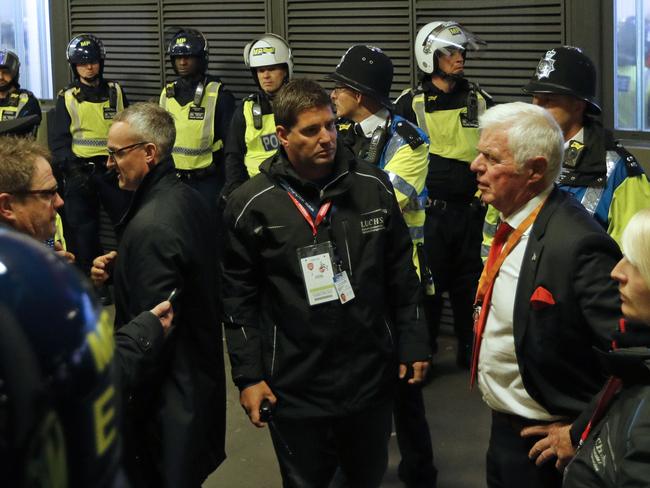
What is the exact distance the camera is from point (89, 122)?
8.03 m

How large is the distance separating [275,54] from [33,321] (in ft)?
19.5

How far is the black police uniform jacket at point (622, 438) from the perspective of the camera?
1.99 m

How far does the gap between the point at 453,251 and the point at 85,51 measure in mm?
3732

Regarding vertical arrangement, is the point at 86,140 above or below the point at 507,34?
below

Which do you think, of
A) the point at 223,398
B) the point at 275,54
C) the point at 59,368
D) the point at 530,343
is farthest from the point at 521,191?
the point at 275,54

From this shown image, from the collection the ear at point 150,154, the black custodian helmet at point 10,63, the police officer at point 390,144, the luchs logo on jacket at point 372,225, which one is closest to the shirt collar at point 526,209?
the luchs logo on jacket at point 372,225

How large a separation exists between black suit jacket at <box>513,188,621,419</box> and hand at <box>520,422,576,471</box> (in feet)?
0.18

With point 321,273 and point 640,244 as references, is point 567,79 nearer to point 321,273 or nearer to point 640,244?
point 321,273

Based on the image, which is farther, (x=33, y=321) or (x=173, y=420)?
(x=173, y=420)

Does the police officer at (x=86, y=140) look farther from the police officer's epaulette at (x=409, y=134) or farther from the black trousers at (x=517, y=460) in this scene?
the black trousers at (x=517, y=460)

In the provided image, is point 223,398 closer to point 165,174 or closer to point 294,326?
point 294,326

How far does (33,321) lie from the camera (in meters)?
0.90

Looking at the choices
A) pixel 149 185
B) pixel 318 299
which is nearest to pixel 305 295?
pixel 318 299

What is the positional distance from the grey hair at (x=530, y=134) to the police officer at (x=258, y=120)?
3.63m
